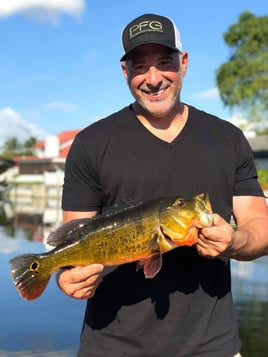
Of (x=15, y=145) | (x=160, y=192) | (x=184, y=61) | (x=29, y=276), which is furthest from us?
(x=15, y=145)

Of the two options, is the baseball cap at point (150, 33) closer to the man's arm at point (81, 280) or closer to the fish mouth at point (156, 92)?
the fish mouth at point (156, 92)

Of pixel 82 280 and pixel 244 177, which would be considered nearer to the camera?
pixel 82 280

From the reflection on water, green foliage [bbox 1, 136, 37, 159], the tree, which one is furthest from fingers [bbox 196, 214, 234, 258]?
green foliage [bbox 1, 136, 37, 159]

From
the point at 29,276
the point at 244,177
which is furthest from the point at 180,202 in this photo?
the point at 29,276

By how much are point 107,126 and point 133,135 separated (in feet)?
0.45

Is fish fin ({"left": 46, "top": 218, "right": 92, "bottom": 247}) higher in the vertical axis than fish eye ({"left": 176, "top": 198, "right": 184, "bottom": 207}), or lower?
lower

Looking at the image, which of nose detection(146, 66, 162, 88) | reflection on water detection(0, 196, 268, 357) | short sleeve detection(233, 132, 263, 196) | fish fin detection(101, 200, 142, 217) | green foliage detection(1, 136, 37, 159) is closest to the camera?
fish fin detection(101, 200, 142, 217)

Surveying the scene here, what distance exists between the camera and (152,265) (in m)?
2.43

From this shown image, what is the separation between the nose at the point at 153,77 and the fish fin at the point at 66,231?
0.70 m

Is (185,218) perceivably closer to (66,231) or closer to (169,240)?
(169,240)

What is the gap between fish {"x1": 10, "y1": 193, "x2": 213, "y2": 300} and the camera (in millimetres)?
2445

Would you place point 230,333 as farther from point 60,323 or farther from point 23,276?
point 60,323

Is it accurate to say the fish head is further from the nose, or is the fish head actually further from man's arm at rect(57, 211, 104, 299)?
the nose

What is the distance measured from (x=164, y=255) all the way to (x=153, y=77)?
0.84 m
